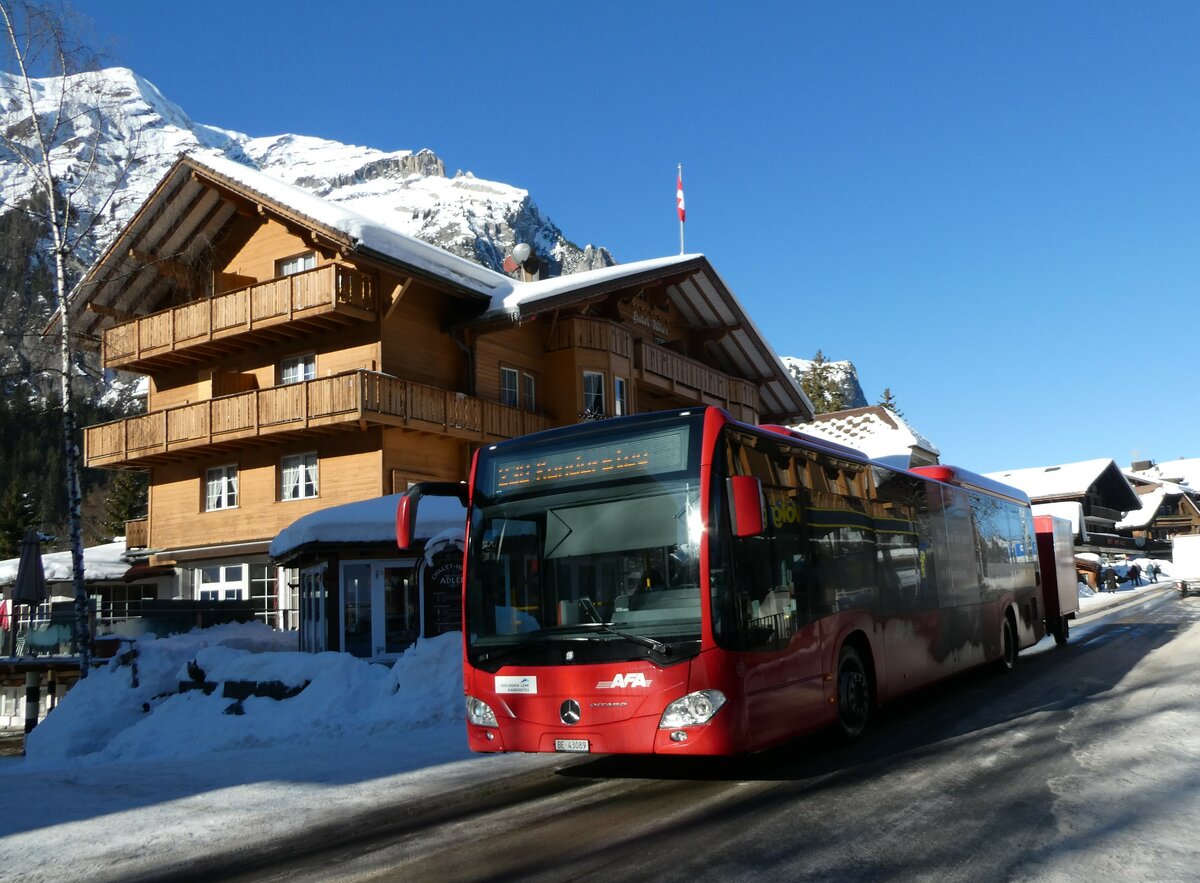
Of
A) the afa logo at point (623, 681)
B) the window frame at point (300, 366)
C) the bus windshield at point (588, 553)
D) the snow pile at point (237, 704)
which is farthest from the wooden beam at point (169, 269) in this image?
the afa logo at point (623, 681)

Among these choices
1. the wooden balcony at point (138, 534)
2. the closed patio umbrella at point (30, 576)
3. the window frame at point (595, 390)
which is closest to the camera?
the closed patio umbrella at point (30, 576)

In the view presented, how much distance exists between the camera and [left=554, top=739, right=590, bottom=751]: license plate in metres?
7.66

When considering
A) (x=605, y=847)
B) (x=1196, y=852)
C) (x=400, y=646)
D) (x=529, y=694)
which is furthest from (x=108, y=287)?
(x=1196, y=852)

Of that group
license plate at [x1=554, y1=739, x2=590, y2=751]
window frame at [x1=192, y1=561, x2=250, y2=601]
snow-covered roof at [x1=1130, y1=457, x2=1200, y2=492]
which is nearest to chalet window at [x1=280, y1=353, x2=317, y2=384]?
window frame at [x1=192, y1=561, x2=250, y2=601]

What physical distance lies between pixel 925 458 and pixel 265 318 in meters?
30.9

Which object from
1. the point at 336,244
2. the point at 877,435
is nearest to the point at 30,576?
the point at 336,244

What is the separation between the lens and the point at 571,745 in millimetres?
7730

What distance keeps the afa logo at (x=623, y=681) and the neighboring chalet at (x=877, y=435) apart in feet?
117

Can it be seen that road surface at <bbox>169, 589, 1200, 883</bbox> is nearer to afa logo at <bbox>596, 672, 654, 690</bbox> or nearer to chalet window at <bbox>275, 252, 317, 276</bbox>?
afa logo at <bbox>596, 672, 654, 690</bbox>

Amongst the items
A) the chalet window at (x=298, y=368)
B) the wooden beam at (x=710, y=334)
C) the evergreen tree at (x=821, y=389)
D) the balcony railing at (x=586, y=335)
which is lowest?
the chalet window at (x=298, y=368)

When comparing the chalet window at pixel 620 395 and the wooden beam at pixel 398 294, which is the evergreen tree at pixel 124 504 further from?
the wooden beam at pixel 398 294

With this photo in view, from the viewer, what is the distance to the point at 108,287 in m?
31.1

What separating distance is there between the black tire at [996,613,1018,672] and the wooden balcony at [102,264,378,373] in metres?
17.9

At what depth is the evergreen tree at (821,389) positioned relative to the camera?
75.4 metres
